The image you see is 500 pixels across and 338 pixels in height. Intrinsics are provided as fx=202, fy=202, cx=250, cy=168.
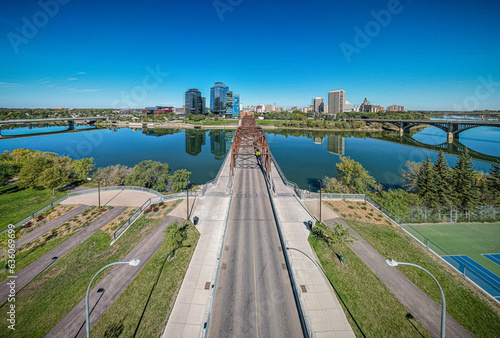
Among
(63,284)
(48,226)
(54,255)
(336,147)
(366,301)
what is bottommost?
(366,301)

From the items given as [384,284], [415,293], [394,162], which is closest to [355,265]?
[384,284]

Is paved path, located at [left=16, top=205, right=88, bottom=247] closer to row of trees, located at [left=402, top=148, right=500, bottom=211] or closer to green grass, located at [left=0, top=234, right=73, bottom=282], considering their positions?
green grass, located at [left=0, top=234, right=73, bottom=282]

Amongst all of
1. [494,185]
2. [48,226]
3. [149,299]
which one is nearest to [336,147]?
[494,185]

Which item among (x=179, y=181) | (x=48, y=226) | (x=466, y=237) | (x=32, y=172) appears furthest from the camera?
(x=179, y=181)

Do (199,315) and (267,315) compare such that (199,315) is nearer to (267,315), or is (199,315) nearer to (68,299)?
(267,315)

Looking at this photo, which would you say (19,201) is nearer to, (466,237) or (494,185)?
(466,237)

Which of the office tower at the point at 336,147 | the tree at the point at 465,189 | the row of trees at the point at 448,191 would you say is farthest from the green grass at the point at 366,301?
the office tower at the point at 336,147

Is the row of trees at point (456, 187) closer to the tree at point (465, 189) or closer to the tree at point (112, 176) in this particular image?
the tree at point (465, 189)
